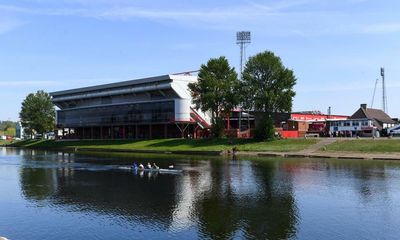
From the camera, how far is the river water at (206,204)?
111ft

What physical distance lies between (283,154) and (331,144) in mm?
11995

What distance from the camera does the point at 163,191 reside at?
52.7m

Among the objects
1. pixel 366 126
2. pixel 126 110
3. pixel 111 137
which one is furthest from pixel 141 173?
pixel 111 137

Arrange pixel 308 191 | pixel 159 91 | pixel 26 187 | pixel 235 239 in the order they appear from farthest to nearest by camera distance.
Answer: pixel 159 91 < pixel 26 187 < pixel 308 191 < pixel 235 239

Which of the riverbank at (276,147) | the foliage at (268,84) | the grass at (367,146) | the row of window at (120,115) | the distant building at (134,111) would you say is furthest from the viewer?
the row of window at (120,115)

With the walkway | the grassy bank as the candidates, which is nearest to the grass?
the walkway

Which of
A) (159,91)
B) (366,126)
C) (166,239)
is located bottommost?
(166,239)

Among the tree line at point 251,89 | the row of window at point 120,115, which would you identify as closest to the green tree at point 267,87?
the tree line at point 251,89

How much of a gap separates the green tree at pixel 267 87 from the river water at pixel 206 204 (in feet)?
134

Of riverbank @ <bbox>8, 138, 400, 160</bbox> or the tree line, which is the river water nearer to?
riverbank @ <bbox>8, 138, 400, 160</bbox>

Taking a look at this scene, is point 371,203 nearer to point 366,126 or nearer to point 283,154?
point 283,154

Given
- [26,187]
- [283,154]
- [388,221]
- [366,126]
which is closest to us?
[388,221]

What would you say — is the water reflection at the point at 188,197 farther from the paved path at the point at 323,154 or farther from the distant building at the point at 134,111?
the distant building at the point at 134,111

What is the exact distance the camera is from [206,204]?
4369 cm
